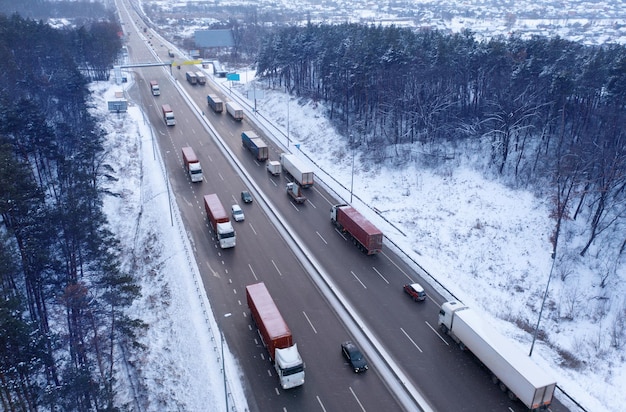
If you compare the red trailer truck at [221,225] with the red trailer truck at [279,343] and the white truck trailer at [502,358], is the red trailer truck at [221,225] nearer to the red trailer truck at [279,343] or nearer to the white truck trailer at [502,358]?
the red trailer truck at [279,343]

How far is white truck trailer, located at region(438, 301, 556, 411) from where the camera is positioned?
27438 mm

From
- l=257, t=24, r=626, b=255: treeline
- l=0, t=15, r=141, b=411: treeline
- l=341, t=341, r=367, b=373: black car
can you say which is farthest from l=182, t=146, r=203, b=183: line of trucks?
l=341, t=341, r=367, b=373: black car

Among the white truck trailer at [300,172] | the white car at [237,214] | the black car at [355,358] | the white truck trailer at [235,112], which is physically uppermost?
the white truck trailer at [235,112]

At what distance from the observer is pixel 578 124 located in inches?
2436

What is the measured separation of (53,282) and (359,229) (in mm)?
29247

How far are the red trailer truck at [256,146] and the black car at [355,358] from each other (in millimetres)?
43783

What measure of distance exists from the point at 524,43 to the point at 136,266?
6456 cm

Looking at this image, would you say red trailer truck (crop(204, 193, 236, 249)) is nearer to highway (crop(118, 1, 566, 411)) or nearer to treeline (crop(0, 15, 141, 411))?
highway (crop(118, 1, 566, 411))

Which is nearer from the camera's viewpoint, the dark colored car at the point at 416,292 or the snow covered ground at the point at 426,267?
the snow covered ground at the point at 426,267

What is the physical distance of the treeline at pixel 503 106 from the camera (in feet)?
176

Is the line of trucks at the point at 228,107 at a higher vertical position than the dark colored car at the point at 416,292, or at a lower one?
higher

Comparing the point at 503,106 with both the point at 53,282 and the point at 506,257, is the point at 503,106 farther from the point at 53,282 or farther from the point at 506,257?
the point at 53,282

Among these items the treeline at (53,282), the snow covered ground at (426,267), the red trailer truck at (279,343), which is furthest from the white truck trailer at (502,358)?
the treeline at (53,282)

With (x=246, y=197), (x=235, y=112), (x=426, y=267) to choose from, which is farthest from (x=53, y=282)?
(x=235, y=112)
